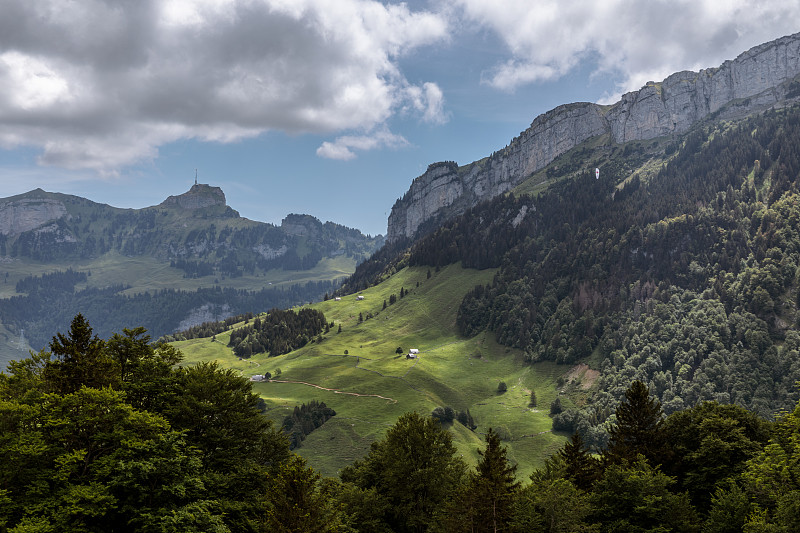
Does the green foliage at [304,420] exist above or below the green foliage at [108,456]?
below

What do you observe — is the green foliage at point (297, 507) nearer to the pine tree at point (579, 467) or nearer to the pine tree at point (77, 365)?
the pine tree at point (77, 365)

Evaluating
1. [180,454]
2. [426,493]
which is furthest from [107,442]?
[426,493]

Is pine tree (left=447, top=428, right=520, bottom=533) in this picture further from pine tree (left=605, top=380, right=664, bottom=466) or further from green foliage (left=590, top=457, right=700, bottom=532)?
pine tree (left=605, top=380, right=664, bottom=466)

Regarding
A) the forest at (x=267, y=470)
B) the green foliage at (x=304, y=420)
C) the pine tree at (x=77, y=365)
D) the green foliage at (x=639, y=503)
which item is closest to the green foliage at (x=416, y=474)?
the forest at (x=267, y=470)

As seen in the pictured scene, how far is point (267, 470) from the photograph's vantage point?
2258 inches

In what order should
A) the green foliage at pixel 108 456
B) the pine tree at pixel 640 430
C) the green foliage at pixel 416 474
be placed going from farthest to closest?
the pine tree at pixel 640 430 → the green foliage at pixel 416 474 → the green foliage at pixel 108 456

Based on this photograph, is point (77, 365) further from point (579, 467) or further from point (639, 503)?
point (579, 467)

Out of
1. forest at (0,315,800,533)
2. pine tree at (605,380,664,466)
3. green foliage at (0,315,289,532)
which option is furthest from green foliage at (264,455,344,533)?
pine tree at (605,380,664,466)

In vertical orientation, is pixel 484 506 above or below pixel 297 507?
below

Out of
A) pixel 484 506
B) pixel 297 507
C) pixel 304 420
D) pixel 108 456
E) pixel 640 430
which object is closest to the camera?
pixel 297 507

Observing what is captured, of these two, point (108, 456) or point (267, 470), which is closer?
point (108, 456)

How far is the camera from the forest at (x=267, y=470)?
38344 millimetres

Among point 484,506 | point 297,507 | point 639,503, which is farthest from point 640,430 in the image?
point 297,507

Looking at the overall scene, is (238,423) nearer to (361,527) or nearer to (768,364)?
(361,527)
